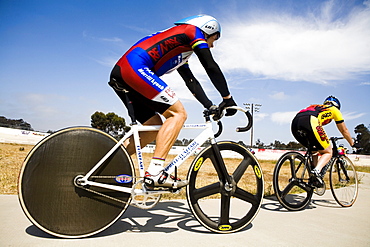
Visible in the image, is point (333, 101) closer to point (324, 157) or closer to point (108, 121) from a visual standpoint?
point (324, 157)

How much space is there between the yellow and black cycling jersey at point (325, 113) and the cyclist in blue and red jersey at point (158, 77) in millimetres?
2411

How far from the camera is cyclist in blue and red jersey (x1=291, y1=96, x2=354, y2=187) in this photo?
14.5 ft

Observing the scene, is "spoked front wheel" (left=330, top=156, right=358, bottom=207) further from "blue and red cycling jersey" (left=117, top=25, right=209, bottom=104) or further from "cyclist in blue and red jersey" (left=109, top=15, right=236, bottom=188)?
"blue and red cycling jersey" (left=117, top=25, right=209, bottom=104)

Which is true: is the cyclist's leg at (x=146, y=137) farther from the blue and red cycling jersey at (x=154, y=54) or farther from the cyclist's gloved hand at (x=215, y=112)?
the cyclist's gloved hand at (x=215, y=112)

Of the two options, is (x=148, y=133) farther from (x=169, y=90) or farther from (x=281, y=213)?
(x=281, y=213)

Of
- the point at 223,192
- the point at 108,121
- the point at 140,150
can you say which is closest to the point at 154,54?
the point at 140,150

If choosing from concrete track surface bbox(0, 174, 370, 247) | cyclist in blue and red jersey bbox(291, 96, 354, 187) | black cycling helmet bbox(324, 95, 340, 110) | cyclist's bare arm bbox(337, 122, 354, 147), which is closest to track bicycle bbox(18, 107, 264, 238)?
concrete track surface bbox(0, 174, 370, 247)

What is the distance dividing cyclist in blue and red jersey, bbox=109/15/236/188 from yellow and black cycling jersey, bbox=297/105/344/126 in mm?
2411

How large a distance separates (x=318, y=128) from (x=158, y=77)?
303 cm

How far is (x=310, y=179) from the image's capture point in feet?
14.5

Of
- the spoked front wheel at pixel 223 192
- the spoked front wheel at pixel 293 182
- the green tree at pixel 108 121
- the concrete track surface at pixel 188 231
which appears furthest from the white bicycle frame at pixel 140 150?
the green tree at pixel 108 121

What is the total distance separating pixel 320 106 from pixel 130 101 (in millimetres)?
3492

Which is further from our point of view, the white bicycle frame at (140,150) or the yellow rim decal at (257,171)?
the yellow rim decal at (257,171)

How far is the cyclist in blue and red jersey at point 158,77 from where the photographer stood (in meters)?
2.59
